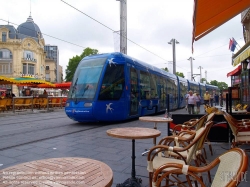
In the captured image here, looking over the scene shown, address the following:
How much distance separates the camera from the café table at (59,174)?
57.8 inches

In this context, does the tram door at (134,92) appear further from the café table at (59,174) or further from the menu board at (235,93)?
the café table at (59,174)

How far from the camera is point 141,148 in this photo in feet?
16.5

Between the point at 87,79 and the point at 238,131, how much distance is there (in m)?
5.92

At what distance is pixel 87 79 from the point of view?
8484mm

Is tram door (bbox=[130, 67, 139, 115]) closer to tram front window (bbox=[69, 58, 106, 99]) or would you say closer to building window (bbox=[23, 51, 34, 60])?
tram front window (bbox=[69, 58, 106, 99])

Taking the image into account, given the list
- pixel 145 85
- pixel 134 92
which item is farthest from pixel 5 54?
pixel 134 92

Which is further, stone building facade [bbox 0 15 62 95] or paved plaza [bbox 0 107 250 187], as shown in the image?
stone building facade [bbox 0 15 62 95]

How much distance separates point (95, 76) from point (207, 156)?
535cm

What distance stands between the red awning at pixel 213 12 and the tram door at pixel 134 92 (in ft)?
16.9

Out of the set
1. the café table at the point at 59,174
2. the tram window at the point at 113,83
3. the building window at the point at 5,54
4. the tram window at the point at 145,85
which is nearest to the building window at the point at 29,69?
the building window at the point at 5,54

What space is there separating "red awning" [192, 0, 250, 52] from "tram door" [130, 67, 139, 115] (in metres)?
5.16

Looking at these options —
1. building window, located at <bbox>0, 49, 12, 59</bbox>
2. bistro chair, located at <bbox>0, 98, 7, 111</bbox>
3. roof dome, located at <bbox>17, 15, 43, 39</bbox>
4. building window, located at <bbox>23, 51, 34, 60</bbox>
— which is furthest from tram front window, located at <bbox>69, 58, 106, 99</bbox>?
roof dome, located at <bbox>17, 15, 43, 39</bbox>

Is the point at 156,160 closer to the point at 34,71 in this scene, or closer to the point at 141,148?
the point at 141,148

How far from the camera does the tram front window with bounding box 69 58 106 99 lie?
27.2ft
